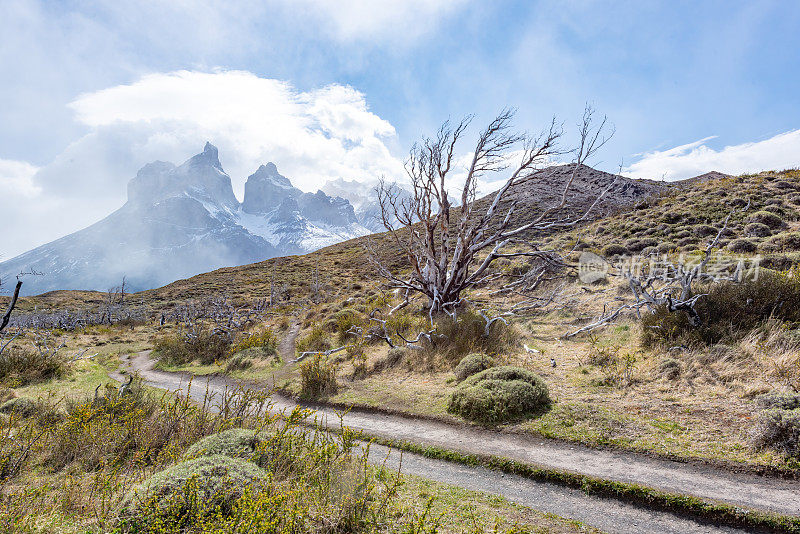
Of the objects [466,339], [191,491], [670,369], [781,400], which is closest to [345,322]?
[466,339]

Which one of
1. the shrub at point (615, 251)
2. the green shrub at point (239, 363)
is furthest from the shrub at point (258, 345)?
the shrub at point (615, 251)

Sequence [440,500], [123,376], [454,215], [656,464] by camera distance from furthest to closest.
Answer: [454,215] < [123,376] < [656,464] < [440,500]

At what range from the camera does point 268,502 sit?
9.57 feet

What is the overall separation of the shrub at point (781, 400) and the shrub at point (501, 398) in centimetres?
287

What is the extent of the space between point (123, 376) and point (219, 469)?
1348 cm

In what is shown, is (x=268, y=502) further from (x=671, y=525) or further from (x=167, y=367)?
(x=167, y=367)

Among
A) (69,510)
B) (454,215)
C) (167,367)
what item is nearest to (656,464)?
(69,510)

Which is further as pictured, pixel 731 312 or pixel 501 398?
pixel 731 312

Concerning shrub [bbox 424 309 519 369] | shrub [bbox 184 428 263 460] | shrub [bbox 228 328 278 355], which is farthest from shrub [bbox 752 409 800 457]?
shrub [bbox 228 328 278 355]

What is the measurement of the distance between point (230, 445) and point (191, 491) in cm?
123

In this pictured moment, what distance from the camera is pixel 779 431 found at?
Answer: 166 inches

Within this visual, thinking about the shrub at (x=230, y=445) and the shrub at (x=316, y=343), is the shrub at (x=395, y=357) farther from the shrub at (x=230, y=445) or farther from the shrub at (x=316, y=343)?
the shrub at (x=230, y=445)

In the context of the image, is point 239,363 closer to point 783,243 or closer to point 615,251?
point 615,251

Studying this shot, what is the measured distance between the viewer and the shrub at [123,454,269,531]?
298 cm
